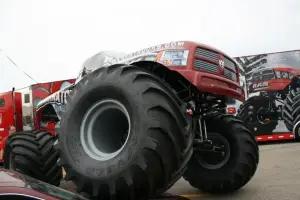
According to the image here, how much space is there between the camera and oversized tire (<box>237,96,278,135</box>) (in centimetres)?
1531

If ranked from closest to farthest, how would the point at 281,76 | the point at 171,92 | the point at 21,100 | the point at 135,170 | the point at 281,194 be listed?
the point at 135,170 → the point at 171,92 → the point at 281,194 → the point at 21,100 → the point at 281,76

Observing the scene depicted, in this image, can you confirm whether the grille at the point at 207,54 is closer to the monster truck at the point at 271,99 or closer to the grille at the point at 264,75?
the monster truck at the point at 271,99

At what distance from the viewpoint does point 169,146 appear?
134 inches

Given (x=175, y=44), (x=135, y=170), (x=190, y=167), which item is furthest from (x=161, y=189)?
(x=190, y=167)

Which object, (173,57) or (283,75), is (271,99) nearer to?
(283,75)

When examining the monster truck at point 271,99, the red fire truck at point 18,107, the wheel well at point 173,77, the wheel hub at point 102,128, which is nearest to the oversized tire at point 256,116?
the monster truck at point 271,99

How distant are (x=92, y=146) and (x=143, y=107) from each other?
0.88 metres

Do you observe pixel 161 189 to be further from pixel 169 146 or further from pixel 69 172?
pixel 69 172

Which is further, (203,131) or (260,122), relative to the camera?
(260,122)

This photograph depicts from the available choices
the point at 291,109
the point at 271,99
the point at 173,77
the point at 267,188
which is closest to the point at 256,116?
the point at 271,99

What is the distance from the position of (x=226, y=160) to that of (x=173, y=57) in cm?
214

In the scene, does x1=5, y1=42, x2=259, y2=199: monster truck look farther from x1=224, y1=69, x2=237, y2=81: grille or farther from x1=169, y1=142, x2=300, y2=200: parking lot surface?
x1=169, y1=142, x2=300, y2=200: parking lot surface

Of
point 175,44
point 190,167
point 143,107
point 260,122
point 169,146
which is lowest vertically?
point 260,122

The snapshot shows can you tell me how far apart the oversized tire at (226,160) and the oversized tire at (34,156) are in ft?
7.68
